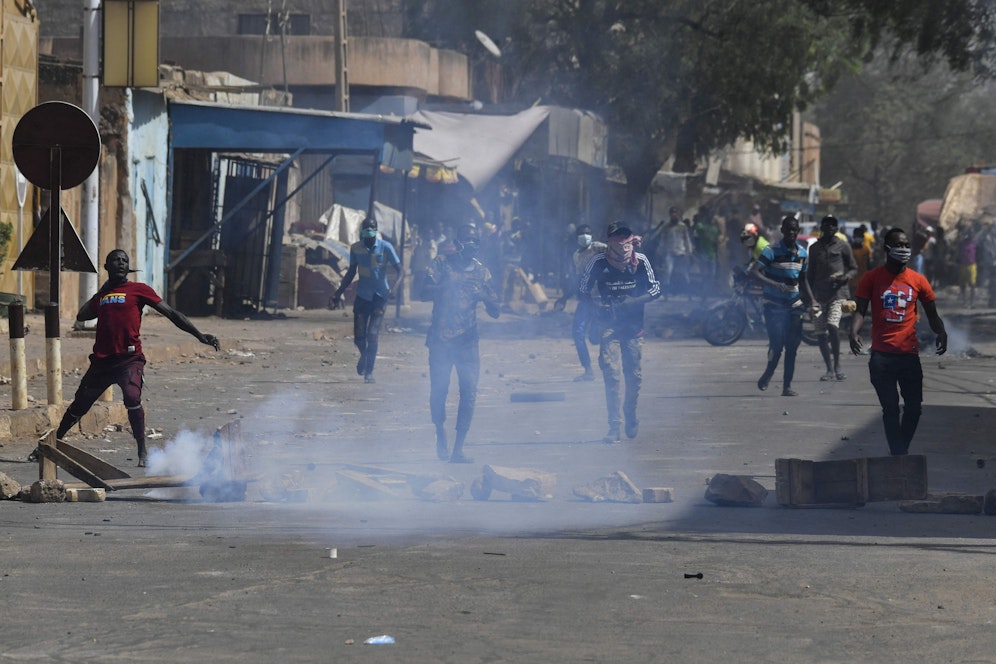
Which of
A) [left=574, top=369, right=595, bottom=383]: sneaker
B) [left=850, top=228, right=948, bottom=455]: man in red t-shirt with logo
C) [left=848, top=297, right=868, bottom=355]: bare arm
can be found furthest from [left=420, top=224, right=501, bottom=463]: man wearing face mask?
[left=574, top=369, right=595, bottom=383]: sneaker

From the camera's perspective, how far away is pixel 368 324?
16.2m

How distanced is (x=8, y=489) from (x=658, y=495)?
12.4 feet

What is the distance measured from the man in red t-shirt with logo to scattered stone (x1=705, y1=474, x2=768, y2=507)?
5.94 feet

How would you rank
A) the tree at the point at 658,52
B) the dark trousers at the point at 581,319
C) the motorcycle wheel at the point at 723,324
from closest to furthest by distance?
the dark trousers at the point at 581,319 → the motorcycle wheel at the point at 723,324 → the tree at the point at 658,52

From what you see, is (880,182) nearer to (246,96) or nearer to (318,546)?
(246,96)

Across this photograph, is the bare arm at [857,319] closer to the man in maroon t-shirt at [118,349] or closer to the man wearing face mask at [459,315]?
the man wearing face mask at [459,315]

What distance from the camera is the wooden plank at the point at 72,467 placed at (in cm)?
903

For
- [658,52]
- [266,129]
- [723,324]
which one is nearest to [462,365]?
[723,324]

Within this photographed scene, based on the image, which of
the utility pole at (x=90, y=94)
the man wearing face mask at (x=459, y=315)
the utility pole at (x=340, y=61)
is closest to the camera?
the man wearing face mask at (x=459, y=315)

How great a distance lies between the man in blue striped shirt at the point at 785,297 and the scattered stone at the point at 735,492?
6.30 m

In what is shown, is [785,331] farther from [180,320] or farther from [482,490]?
[180,320]

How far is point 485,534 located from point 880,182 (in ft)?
240

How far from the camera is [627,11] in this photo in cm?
2972

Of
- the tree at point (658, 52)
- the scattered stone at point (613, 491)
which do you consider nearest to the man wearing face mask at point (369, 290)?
the scattered stone at point (613, 491)
